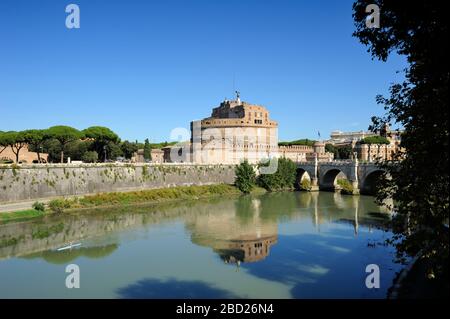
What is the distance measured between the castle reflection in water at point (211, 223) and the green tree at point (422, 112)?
298 inches

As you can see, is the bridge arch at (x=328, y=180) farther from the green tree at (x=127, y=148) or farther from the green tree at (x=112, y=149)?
the green tree at (x=127, y=148)

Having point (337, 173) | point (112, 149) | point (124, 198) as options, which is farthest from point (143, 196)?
point (337, 173)

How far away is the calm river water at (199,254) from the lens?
10445 millimetres

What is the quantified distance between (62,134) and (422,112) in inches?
1421

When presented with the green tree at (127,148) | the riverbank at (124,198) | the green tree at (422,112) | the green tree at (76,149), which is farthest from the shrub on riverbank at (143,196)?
the green tree at (422,112)

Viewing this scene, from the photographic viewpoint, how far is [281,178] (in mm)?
37594

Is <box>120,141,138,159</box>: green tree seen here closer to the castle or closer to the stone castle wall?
the castle

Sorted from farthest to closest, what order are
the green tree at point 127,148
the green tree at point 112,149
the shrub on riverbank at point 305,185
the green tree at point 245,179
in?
the green tree at point 127,148, the green tree at point 112,149, the shrub on riverbank at point 305,185, the green tree at point 245,179

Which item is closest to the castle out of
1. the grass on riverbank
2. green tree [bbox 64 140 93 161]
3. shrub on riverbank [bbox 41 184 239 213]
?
shrub on riverbank [bbox 41 184 239 213]

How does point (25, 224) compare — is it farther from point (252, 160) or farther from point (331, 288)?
point (252, 160)

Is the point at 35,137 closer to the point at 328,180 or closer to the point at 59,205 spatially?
the point at 59,205

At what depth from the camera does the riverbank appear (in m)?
21.3

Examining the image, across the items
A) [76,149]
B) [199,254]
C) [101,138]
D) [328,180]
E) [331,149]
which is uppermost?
[101,138]

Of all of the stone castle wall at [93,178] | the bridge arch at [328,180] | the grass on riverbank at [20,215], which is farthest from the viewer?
the bridge arch at [328,180]
